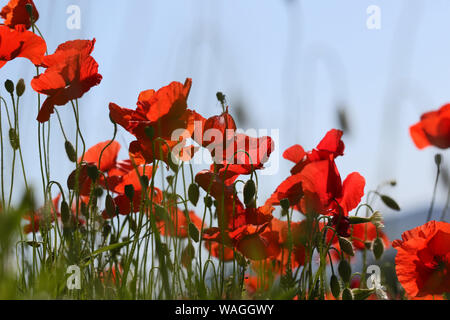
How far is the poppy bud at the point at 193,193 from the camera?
37.1 inches

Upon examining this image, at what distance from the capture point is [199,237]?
0.99 m

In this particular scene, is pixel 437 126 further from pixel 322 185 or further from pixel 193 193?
pixel 193 193

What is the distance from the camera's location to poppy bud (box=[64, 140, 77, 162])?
1.05 m

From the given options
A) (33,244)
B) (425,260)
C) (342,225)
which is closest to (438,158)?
(425,260)

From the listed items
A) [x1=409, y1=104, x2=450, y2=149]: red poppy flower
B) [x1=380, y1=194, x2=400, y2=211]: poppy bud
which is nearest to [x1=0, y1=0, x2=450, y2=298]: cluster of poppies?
[x1=380, y1=194, x2=400, y2=211]: poppy bud

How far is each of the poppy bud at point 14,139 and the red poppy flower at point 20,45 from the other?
140 millimetres

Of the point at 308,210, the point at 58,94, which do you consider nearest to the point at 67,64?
the point at 58,94

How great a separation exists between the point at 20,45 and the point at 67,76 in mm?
121

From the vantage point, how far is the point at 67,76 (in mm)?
1003

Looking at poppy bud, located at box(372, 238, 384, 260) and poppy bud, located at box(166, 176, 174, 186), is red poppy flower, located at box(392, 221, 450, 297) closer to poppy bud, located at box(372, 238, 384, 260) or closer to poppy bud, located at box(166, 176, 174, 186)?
poppy bud, located at box(372, 238, 384, 260)
